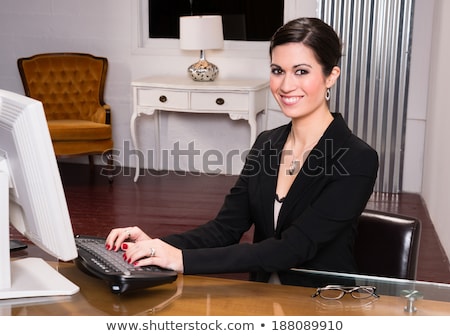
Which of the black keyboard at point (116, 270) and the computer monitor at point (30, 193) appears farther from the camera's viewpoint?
the black keyboard at point (116, 270)

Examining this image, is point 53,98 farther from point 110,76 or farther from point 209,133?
point 209,133

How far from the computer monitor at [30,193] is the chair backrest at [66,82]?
5313 millimetres

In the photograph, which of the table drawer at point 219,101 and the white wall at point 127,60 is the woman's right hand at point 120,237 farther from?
the white wall at point 127,60

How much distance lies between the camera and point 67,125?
663 cm

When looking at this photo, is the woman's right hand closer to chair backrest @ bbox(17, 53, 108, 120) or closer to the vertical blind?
the vertical blind

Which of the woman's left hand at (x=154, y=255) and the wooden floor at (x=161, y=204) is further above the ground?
the woman's left hand at (x=154, y=255)

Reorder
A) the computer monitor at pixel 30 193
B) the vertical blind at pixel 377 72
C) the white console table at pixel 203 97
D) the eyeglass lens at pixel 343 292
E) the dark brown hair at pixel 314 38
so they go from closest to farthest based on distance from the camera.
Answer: the computer monitor at pixel 30 193
the eyeglass lens at pixel 343 292
the dark brown hair at pixel 314 38
the vertical blind at pixel 377 72
the white console table at pixel 203 97

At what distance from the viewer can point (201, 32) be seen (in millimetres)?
6484

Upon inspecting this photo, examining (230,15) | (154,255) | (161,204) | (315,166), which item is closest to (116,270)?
(154,255)

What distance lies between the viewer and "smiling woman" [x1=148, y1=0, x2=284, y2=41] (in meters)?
6.92

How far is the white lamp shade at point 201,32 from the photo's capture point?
6.46 meters

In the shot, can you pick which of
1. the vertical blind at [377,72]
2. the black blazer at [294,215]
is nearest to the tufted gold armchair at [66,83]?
the vertical blind at [377,72]

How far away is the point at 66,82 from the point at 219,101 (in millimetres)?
1632
